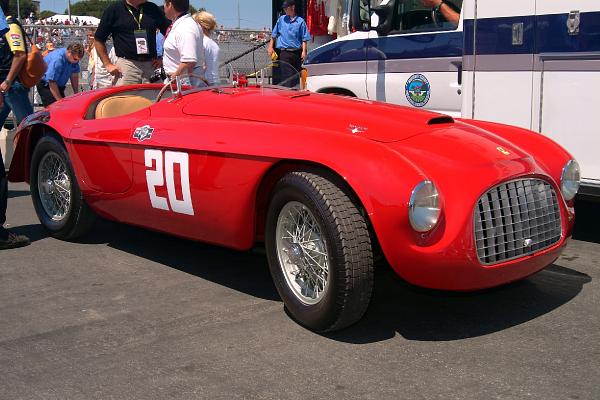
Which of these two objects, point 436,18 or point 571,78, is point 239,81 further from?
point 436,18

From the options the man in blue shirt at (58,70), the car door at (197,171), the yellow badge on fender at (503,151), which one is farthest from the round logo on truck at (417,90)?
the man in blue shirt at (58,70)

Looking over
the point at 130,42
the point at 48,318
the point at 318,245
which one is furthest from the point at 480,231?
the point at 130,42

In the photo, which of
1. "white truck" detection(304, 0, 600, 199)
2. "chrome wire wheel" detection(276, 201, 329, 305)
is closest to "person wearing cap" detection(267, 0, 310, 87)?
"white truck" detection(304, 0, 600, 199)

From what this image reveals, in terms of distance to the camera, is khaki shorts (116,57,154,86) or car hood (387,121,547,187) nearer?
car hood (387,121,547,187)

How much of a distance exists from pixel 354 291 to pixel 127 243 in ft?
8.51

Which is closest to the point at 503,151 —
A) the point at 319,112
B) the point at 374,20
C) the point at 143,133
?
the point at 319,112

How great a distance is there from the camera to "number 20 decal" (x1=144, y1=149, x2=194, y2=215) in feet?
14.0

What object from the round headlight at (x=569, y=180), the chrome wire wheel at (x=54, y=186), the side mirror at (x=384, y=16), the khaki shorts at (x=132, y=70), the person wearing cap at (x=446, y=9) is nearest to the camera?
the round headlight at (x=569, y=180)

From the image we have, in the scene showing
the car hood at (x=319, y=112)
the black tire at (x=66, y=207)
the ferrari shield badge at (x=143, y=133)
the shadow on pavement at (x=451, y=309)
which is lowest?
the shadow on pavement at (x=451, y=309)

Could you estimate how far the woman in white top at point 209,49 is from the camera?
7.09 metres

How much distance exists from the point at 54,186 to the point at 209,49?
225 cm

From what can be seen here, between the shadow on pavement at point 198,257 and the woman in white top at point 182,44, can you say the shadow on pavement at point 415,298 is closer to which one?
the shadow on pavement at point 198,257

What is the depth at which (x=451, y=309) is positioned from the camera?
4.02 meters

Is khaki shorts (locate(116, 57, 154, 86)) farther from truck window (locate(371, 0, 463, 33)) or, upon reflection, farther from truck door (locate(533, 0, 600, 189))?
truck door (locate(533, 0, 600, 189))
